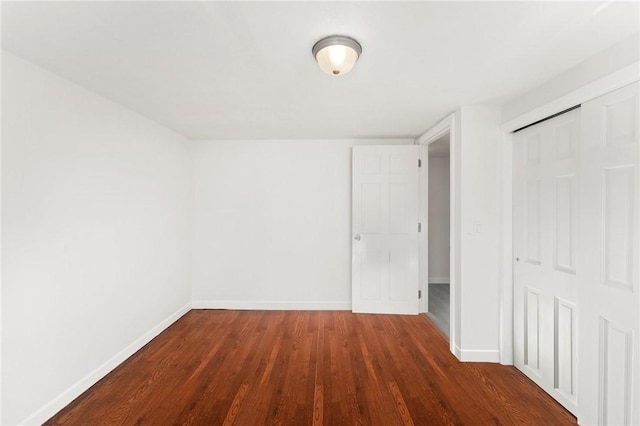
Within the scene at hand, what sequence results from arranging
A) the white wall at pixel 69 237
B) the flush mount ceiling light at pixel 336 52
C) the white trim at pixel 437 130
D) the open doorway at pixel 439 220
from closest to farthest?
the flush mount ceiling light at pixel 336 52
the white wall at pixel 69 237
the white trim at pixel 437 130
the open doorway at pixel 439 220

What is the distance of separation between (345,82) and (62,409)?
10.3 ft

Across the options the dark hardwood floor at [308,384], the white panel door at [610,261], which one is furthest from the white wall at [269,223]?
the white panel door at [610,261]

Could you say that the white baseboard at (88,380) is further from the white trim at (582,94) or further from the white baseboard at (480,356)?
the white trim at (582,94)

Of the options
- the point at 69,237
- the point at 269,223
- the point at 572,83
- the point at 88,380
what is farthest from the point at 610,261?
the point at 88,380

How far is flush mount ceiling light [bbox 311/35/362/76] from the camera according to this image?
1.53 metres

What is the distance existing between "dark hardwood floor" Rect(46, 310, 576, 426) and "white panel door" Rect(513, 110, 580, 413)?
22 cm

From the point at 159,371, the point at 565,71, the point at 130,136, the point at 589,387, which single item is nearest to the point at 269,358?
the point at 159,371

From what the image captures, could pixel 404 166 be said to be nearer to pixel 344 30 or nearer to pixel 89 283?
pixel 344 30

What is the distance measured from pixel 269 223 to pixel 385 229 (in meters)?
1.61

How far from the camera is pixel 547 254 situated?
2.19 m

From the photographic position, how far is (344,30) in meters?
1.47

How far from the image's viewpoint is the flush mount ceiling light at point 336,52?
1.53 meters

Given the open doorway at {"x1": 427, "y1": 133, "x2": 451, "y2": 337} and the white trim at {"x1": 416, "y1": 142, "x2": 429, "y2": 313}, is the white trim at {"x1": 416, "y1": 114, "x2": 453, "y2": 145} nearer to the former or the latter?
the white trim at {"x1": 416, "y1": 142, "x2": 429, "y2": 313}

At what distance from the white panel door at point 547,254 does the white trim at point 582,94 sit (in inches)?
3.7
